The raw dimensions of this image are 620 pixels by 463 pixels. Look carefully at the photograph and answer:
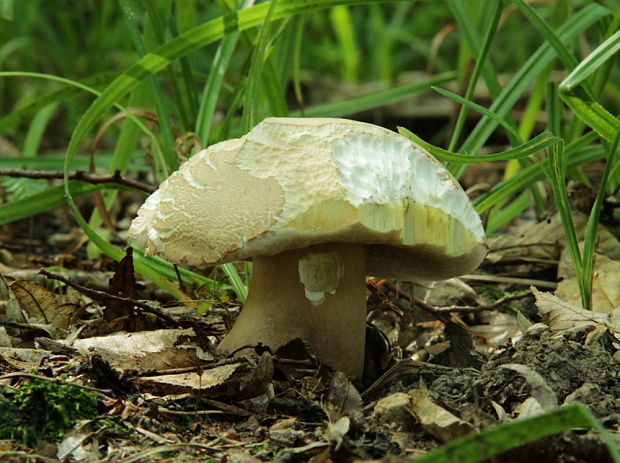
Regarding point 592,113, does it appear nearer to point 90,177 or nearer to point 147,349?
point 147,349

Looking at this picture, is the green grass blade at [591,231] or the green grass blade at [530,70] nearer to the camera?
the green grass blade at [591,231]

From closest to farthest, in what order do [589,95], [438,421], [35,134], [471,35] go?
[438,421] → [589,95] → [471,35] → [35,134]

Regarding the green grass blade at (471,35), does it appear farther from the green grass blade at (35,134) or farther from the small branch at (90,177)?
the green grass blade at (35,134)

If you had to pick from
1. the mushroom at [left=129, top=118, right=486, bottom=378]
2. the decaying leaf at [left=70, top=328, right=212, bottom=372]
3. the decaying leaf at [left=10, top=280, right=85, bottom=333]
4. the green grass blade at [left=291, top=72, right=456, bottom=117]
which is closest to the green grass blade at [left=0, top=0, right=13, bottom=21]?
the decaying leaf at [left=10, top=280, right=85, bottom=333]

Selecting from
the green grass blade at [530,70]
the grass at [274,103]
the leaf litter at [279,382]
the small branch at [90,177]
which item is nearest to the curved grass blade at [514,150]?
the grass at [274,103]

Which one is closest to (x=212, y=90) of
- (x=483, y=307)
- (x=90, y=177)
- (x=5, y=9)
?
(x=90, y=177)

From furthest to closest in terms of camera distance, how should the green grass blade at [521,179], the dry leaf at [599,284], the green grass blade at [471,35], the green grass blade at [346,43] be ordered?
the green grass blade at [346,43], the green grass blade at [471,35], the green grass blade at [521,179], the dry leaf at [599,284]

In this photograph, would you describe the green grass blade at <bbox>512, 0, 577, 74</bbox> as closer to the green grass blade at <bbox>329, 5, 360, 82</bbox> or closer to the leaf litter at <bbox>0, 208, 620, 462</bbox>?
the leaf litter at <bbox>0, 208, 620, 462</bbox>

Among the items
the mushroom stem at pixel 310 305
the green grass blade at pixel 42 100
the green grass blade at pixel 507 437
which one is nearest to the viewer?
the green grass blade at pixel 507 437
